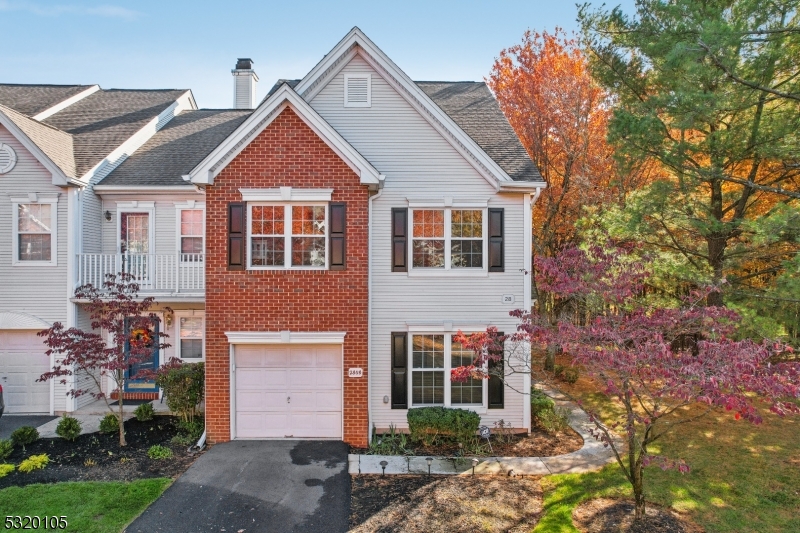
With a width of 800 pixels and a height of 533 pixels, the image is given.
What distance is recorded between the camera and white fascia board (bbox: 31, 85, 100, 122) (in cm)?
1612

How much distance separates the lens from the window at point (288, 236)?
36.3 ft

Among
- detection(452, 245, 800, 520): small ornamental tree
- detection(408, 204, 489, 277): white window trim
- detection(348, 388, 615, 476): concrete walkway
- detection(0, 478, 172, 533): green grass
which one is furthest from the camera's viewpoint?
detection(408, 204, 489, 277): white window trim

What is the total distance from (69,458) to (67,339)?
103 inches

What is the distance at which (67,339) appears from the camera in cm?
1055

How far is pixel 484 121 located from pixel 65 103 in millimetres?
15772

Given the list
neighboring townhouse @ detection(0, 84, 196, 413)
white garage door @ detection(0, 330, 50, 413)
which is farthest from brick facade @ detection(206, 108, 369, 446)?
white garage door @ detection(0, 330, 50, 413)

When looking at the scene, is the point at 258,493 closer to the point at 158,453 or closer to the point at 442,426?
the point at 158,453

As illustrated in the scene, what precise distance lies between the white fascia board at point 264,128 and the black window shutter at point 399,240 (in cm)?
133

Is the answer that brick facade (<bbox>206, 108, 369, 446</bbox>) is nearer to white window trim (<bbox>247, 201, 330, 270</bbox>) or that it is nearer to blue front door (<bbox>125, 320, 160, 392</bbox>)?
white window trim (<bbox>247, 201, 330, 270</bbox>)

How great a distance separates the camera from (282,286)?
36.0 feet

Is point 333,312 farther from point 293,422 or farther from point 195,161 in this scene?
point 195,161

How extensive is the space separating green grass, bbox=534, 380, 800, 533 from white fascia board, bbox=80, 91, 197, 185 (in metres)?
14.8

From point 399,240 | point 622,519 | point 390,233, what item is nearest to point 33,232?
point 390,233

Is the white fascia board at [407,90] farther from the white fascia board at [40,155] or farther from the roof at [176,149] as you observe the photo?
the white fascia board at [40,155]
